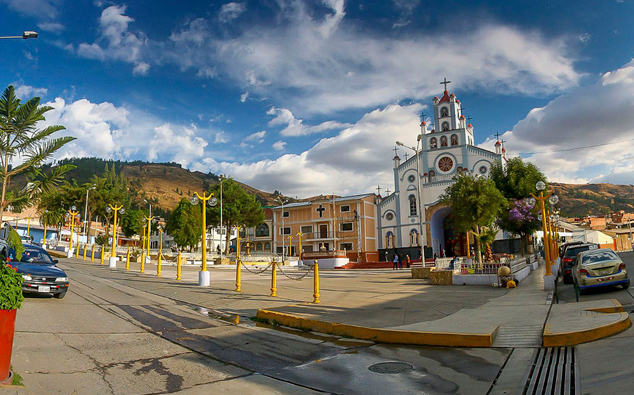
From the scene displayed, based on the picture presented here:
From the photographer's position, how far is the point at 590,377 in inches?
205

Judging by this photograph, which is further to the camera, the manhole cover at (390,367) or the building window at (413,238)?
the building window at (413,238)


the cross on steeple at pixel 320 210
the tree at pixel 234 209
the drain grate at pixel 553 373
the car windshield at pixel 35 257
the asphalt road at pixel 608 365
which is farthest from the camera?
the cross on steeple at pixel 320 210

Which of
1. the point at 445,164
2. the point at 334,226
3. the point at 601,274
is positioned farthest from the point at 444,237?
the point at 601,274

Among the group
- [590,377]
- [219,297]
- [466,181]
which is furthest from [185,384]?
[466,181]

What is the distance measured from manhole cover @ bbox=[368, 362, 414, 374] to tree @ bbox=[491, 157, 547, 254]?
37.1 metres

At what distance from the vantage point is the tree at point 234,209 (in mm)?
62531

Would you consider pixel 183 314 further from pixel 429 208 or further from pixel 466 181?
pixel 429 208

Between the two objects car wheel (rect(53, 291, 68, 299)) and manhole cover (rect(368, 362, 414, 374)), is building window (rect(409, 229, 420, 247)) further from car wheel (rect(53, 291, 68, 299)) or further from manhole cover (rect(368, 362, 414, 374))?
manhole cover (rect(368, 362, 414, 374))

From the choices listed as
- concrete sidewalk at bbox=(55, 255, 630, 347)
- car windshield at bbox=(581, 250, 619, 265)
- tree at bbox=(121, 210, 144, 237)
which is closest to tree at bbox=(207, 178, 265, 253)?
tree at bbox=(121, 210, 144, 237)

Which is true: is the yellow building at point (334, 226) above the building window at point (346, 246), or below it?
above

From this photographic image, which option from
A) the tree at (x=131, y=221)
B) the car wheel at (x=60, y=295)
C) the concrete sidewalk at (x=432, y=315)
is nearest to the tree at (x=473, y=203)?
the concrete sidewalk at (x=432, y=315)

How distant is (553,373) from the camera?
5707 mm

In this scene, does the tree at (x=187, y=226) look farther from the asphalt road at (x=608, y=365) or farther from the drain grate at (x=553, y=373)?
the asphalt road at (x=608, y=365)

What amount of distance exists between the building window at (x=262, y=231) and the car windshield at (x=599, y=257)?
207 feet
